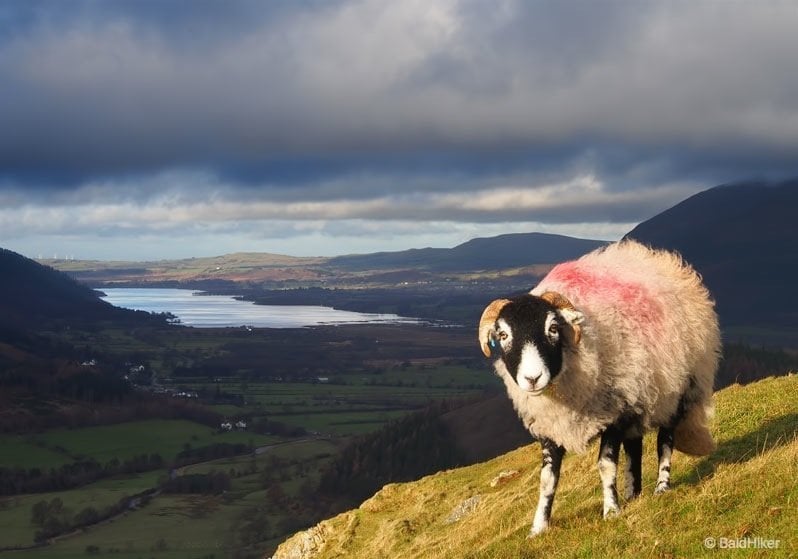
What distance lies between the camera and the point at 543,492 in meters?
14.3

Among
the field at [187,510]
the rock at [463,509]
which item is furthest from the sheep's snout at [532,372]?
the field at [187,510]

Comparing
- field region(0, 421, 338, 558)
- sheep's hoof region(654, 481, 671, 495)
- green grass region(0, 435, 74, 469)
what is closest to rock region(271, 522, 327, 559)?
sheep's hoof region(654, 481, 671, 495)

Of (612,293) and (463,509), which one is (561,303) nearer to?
(612,293)

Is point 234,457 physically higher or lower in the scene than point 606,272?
lower

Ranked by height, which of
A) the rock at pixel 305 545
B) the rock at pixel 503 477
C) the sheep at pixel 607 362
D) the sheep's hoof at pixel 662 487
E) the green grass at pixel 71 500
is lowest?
the green grass at pixel 71 500

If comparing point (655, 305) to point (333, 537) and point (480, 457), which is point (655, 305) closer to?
point (333, 537)

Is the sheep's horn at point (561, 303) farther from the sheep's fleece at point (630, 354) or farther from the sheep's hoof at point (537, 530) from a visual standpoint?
the sheep's hoof at point (537, 530)

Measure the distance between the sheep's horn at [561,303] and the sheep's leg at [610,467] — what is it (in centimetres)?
191

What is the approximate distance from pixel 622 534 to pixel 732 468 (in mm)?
3503

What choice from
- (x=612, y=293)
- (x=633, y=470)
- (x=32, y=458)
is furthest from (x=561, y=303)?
(x=32, y=458)

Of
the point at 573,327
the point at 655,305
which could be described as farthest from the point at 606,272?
the point at 573,327

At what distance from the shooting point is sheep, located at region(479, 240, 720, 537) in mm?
13516

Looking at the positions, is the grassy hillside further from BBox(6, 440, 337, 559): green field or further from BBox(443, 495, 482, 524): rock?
BBox(6, 440, 337, 559): green field

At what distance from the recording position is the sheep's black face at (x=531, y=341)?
13.1 m
